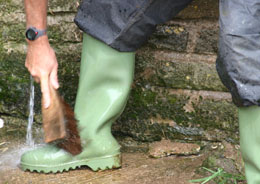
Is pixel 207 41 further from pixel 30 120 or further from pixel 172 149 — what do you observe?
pixel 30 120

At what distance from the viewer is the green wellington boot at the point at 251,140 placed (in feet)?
5.33

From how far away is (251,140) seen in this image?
166cm

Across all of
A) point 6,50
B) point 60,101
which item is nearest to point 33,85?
point 6,50

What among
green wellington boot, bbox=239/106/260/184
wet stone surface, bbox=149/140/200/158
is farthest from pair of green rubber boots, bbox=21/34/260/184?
green wellington boot, bbox=239/106/260/184

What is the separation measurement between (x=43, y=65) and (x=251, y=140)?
921mm

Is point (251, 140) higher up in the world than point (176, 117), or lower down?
higher up

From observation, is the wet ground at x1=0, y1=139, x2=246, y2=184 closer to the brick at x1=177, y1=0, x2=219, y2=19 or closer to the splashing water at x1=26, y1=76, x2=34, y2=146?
the splashing water at x1=26, y1=76, x2=34, y2=146

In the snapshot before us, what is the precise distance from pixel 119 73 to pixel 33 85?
587mm

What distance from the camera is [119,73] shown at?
2.12 metres

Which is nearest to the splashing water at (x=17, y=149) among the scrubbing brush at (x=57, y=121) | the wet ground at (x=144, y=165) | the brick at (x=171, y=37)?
the wet ground at (x=144, y=165)

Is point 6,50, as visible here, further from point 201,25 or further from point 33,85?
point 201,25

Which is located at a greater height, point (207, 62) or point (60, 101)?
point (207, 62)

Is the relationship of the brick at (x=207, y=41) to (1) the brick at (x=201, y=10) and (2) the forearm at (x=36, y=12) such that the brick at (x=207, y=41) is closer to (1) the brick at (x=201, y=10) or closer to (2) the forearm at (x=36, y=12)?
(1) the brick at (x=201, y=10)

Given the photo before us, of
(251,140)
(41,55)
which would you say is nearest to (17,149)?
(41,55)
